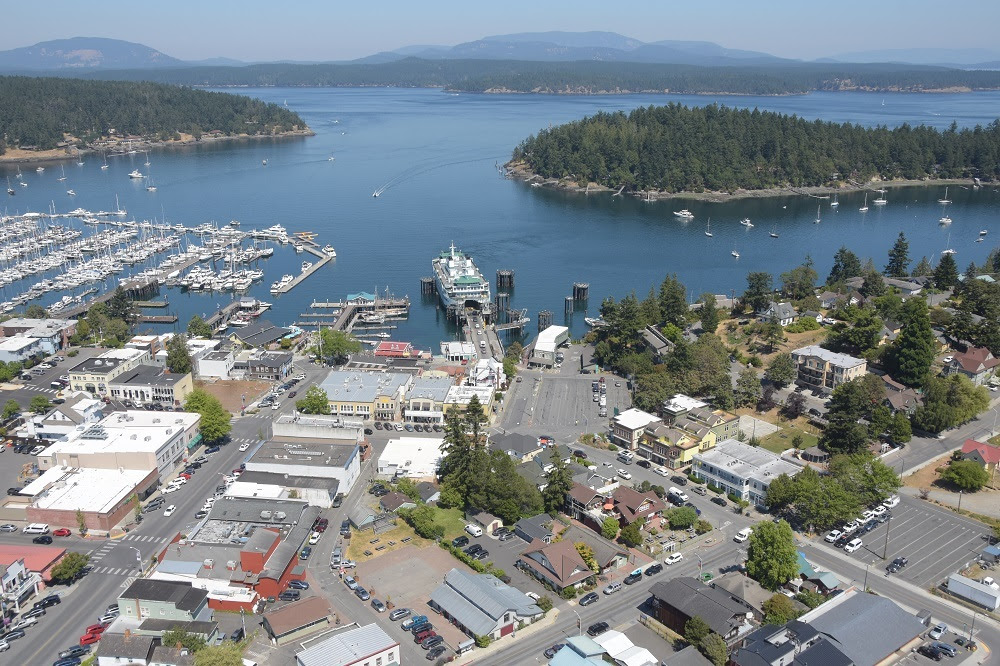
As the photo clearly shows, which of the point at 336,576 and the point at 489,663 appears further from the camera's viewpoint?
the point at 336,576

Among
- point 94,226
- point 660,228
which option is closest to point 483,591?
point 660,228

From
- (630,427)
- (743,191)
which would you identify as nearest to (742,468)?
(630,427)

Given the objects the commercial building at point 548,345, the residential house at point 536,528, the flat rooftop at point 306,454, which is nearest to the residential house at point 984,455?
the residential house at point 536,528

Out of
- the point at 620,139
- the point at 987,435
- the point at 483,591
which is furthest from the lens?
the point at 620,139

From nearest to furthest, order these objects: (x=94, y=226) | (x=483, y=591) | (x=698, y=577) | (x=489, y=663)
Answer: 1. (x=489, y=663)
2. (x=483, y=591)
3. (x=698, y=577)
4. (x=94, y=226)

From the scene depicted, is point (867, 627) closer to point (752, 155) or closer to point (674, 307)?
point (674, 307)

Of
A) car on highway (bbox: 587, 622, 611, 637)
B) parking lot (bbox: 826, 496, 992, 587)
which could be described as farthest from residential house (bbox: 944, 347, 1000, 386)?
car on highway (bbox: 587, 622, 611, 637)

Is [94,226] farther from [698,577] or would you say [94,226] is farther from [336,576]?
[698,577]
